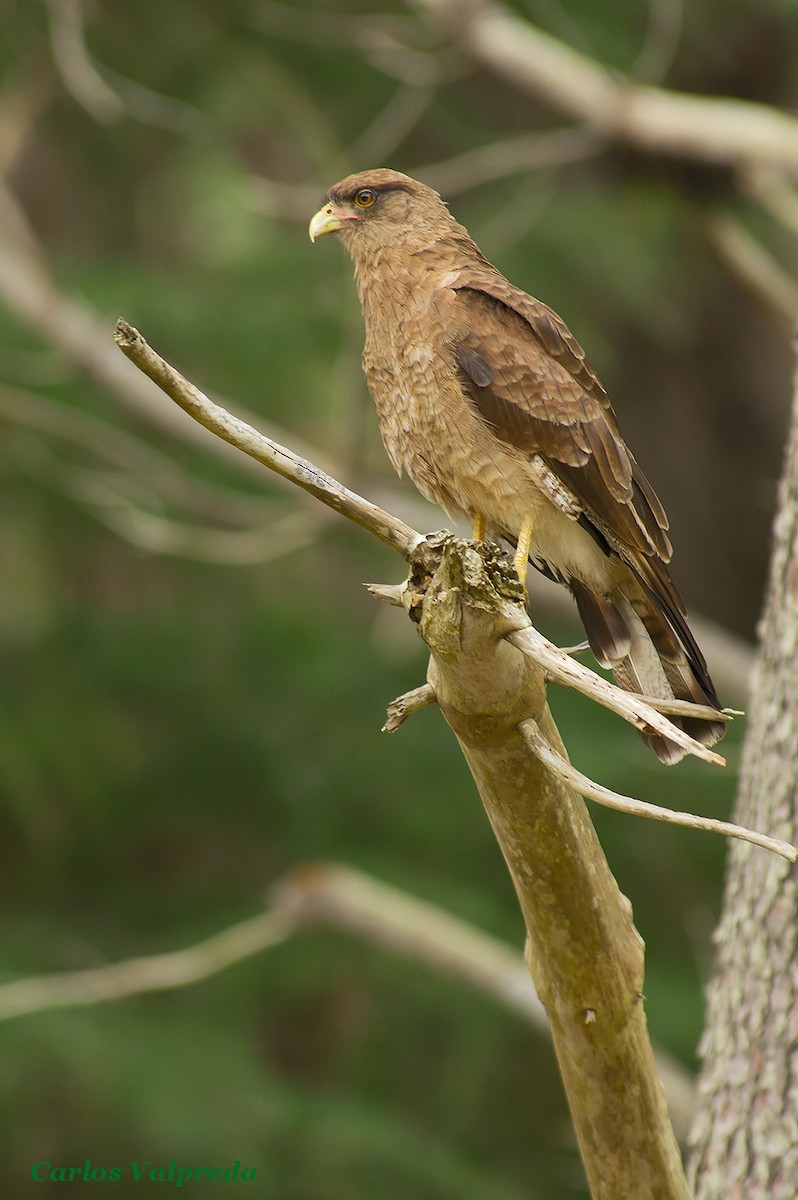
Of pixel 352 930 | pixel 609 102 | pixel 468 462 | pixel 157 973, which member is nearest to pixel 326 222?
pixel 468 462

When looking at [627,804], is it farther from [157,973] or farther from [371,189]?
[157,973]

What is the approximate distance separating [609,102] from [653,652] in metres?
3.38

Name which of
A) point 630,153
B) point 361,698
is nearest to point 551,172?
point 630,153

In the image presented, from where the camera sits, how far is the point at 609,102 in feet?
18.1

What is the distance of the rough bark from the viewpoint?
2.75 metres

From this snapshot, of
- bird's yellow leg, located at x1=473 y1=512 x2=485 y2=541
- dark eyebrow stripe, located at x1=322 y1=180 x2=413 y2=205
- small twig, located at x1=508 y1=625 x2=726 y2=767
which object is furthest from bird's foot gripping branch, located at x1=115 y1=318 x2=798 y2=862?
dark eyebrow stripe, located at x1=322 y1=180 x2=413 y2=205

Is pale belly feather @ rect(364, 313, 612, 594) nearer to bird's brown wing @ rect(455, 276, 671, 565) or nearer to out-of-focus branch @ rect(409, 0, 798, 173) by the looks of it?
bird's brown wing @ rect(455, 276, 671, 565)

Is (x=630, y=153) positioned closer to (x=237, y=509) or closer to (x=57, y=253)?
(x=237, y=509)

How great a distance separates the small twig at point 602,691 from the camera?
195cm

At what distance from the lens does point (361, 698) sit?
6.89 meters

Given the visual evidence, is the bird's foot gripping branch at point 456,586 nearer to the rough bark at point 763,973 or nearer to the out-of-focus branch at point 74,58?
the rough bark at point 763,973

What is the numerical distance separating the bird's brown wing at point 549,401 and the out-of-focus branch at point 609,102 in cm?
278

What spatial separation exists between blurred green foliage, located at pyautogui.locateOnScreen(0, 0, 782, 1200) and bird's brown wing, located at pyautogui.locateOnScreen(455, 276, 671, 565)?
250 centimetres

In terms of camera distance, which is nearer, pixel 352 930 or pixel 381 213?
pixel 381 213
